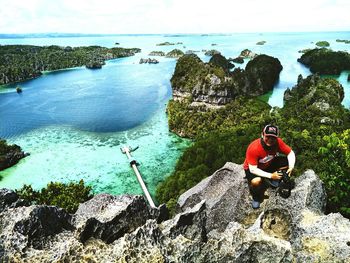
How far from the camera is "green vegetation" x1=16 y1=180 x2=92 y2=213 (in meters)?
31.4

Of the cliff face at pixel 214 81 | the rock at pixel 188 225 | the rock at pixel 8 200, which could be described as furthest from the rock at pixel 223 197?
the cliff face at pixel 214 81

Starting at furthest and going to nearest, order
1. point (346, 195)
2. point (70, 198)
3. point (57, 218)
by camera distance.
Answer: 1. point (70, 198)
2. point (346, 195)
3. point (57, 218)

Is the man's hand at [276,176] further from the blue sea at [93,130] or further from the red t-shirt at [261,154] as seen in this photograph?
the blue sea at [93,130]

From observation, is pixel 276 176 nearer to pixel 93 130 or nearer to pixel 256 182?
pixel 256 182

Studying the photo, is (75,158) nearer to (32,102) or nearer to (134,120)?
(134,120)

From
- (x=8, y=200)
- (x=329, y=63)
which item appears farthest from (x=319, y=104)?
(x=329, y=63)

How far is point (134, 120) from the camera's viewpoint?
9069cm

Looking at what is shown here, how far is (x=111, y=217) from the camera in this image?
14.7 metres

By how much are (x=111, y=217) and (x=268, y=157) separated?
727cm

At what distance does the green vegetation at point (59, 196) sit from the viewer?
31391 millimetres

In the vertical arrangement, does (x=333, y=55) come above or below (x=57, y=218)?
below

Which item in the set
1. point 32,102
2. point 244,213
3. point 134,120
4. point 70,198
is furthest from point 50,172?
point 32,102

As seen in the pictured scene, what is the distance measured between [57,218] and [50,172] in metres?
47.4

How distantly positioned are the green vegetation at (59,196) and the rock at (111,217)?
14881mm
